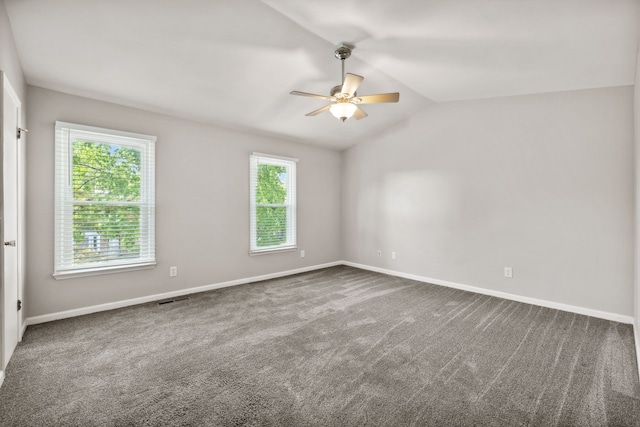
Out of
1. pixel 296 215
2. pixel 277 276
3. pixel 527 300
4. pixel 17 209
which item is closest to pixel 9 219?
pixel 17 209

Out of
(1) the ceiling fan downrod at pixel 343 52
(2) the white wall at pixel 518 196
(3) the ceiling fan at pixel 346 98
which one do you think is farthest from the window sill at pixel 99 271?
(2) the white wall at pixel 518 196

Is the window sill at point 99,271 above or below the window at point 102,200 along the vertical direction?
below

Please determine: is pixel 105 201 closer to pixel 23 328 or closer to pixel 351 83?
pixel 23 328

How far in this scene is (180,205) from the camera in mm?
4082

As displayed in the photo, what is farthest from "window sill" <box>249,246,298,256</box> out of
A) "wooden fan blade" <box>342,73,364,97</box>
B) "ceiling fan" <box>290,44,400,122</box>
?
"wooden fan blade" <box>342,73,364,97</box>

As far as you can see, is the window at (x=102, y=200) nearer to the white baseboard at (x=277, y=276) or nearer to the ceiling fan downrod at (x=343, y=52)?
the white baseboard at (x=277, y=276)

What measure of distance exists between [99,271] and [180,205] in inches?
46.6

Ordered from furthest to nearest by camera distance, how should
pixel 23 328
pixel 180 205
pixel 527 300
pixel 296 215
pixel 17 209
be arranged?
1. pixel 296 215
2. pixel 180 205
3. pixel 527 300
4. pixel 23 328
5. pixel 17 209

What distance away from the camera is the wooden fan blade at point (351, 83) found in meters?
2.63

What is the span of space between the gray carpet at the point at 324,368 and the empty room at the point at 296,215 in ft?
0.07

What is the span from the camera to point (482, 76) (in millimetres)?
3455

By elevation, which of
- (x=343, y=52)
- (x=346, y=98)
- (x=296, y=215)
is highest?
(x=343, y=52)

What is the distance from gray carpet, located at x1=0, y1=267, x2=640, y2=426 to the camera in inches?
71.1

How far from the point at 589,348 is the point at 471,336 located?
37.9 inches
